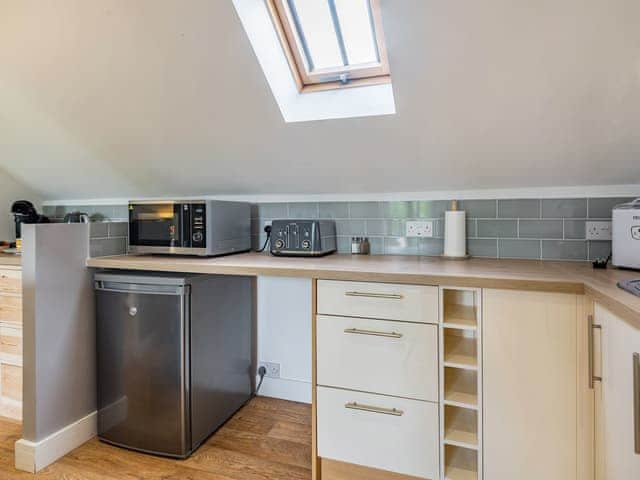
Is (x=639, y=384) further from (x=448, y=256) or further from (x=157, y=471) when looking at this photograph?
(x=157, y=471)

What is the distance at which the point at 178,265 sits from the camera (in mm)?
1767

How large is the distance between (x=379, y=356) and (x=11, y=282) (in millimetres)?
1951

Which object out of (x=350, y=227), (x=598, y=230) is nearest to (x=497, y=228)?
(x=598, y=230)

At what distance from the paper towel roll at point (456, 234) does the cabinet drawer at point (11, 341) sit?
89.2 inches

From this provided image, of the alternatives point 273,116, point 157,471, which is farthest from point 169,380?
point 273,116

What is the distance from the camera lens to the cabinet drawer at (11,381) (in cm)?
208

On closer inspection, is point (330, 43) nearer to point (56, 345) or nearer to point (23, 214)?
point (56, 345)

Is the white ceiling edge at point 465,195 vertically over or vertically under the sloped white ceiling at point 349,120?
under

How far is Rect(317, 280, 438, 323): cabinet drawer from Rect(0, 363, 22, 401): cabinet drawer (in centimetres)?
175

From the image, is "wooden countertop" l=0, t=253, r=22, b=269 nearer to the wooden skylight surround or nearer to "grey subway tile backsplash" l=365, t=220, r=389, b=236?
the wooden skylight surround

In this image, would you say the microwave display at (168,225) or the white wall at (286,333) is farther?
the white wall at (286,333)

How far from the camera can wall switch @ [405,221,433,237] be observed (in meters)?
2.09

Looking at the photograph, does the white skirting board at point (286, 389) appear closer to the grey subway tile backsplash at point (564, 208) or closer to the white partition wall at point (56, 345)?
the white partition wall at point (56, 345)

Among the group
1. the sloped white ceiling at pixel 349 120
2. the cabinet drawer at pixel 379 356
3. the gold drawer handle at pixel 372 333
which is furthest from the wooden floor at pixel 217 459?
the sloped white ceiling at pixel 349 120
